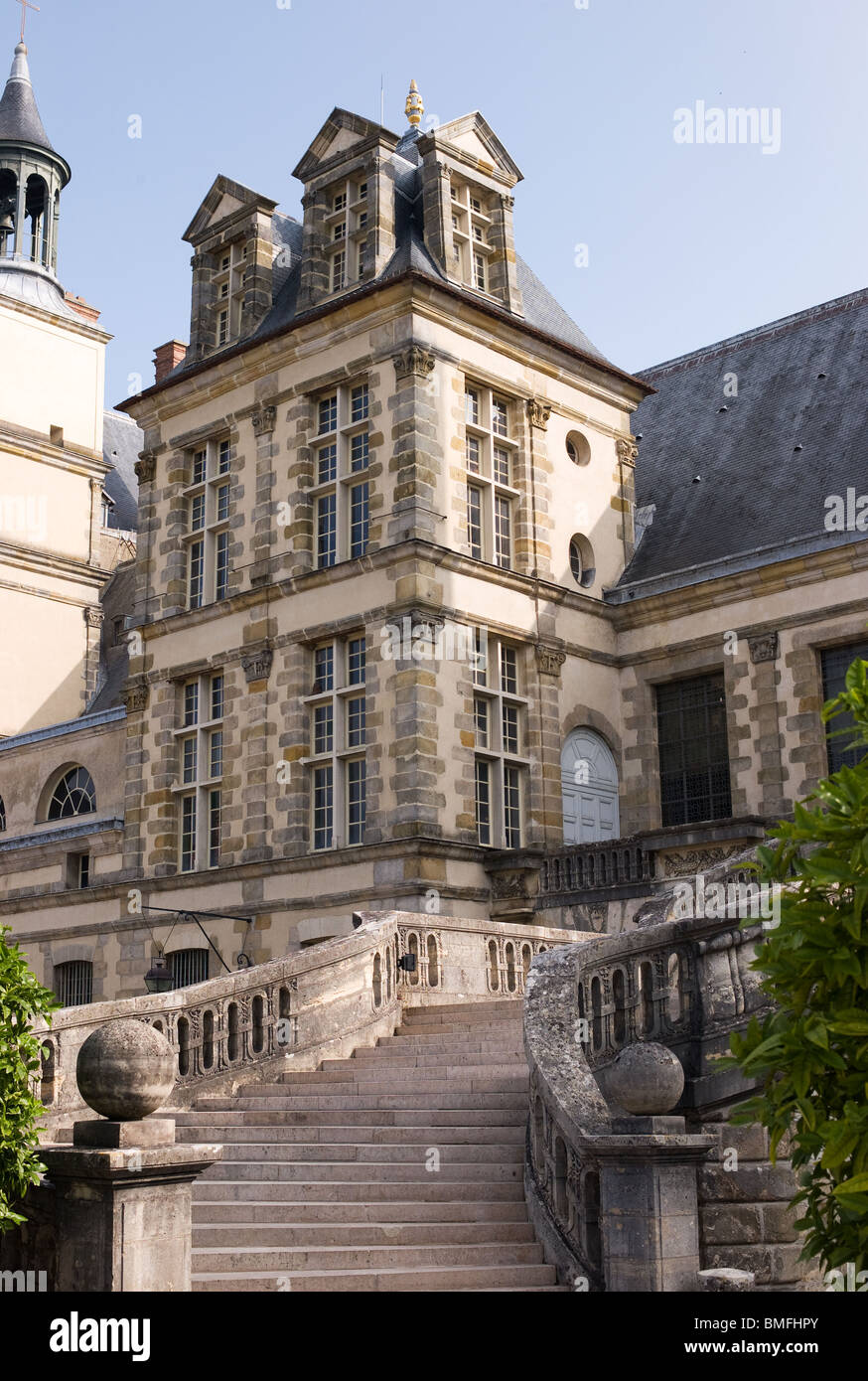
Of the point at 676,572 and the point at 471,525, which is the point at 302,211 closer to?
the point at 471,525

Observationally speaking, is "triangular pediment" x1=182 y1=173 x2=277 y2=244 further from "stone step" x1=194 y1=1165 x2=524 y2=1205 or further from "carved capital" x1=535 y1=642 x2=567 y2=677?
"stone step" x1=194 y1=1165 x2=524 y2=1205

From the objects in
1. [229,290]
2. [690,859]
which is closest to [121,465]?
[229,290]

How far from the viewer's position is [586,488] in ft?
79.9

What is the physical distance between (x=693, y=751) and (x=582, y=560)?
379 cm

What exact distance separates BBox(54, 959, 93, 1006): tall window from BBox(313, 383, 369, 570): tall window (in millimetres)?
8603

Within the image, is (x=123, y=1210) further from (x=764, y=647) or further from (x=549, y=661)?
(x=764, y=647)

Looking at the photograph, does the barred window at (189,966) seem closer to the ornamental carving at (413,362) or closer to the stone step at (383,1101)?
the ornamental carving at (413,362)

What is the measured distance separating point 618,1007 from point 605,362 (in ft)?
54.0

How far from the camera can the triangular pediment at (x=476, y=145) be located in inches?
910

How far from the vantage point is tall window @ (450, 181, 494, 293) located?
23.4 m

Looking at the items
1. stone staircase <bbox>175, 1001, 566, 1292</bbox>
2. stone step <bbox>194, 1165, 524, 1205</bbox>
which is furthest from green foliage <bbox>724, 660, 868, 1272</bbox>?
stone step <bbox>194, 1165, 524, 1205</bbox>

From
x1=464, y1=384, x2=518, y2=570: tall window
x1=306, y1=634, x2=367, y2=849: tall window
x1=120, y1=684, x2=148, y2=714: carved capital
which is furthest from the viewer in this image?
x1=120, y1=684, x2=148, y2=714: carved capital
